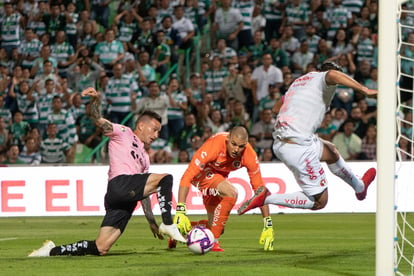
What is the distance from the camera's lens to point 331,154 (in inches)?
462

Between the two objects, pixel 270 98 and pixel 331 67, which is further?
pixel 270 98

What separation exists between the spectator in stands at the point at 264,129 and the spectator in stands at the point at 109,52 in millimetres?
3464

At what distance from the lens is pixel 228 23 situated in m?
21.5

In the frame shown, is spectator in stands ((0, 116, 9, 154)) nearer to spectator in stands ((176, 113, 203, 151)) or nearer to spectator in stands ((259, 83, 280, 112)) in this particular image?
spectator in stands ((176, 113, 203, 151))

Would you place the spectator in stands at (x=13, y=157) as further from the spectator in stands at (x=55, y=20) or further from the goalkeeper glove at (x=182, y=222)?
the goalkeeper glove at (x=182, y=222)

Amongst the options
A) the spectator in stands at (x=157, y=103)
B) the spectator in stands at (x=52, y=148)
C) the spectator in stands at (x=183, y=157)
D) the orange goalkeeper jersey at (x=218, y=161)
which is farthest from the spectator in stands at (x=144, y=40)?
the orange goalkeeper jersey at (x=218, y=161)

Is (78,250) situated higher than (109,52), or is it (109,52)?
(78,250)

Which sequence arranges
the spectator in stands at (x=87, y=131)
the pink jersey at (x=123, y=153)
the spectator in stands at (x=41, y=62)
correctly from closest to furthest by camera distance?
the pink jersey at (x=123, y=153)
the spectator in stands at (x=87, y=131)
the spectator in stands at (x=41, y=62)

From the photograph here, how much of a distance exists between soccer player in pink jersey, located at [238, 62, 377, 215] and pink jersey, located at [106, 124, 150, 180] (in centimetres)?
141

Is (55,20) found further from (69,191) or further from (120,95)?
(69,191)

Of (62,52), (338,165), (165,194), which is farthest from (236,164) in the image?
(62,52)

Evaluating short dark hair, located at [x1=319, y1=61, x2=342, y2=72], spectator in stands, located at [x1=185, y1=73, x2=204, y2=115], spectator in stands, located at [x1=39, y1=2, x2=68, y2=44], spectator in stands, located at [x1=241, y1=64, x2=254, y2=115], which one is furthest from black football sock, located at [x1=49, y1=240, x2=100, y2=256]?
spectator in stands, located at [x1=39, y1=2, x2=68, y2=44]

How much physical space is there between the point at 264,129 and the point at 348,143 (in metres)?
1.78

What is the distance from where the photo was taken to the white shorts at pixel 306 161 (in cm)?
1131
